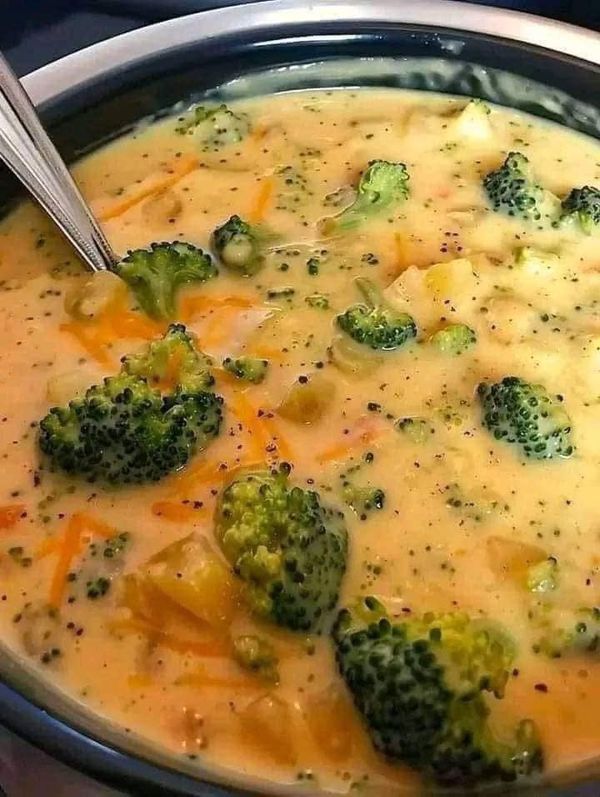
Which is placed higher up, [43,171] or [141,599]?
[43,171]

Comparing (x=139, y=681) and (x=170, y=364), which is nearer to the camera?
(x=139, y=681)

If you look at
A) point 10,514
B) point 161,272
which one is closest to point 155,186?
point 161,272

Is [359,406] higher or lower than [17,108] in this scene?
lower

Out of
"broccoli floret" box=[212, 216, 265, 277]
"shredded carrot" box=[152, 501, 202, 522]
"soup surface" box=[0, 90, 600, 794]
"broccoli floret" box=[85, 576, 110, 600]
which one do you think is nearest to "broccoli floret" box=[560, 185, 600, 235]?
"soup surface" box=[0, 90, 600, 794]

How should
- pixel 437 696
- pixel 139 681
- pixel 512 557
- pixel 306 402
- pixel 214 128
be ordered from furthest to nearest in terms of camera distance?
pixel 214 128
pixel 306 402
pixel 512 557
pixel 139 681
pixel 437 696

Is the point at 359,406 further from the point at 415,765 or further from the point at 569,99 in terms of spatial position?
the point at 569,99

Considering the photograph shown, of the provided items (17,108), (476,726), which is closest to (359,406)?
(476,726)

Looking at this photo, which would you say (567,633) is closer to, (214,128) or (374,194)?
(374,194)

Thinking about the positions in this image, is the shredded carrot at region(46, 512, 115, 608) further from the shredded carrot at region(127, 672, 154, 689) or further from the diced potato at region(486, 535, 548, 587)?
the diced potato at region(486, 535, 548, 587)
